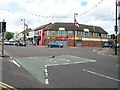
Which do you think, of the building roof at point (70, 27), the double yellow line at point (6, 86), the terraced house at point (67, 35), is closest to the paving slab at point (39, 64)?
the double yellow line at point (6, 86)

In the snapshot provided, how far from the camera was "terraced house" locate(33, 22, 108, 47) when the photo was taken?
8910cm

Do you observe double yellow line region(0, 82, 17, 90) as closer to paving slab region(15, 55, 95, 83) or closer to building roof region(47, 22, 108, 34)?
paving slab region(15, 55, 95, 83)

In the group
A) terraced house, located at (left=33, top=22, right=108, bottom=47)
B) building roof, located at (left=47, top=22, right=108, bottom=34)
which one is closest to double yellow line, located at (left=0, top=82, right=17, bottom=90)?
terraced house, located at (left=33, top=22, right=108, bottom=47)

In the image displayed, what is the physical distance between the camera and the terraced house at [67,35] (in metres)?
89.1

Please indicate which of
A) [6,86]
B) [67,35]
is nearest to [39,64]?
[6,86]

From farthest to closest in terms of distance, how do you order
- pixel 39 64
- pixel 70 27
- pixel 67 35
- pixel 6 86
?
pixel 70 27 < pixel 67 35 < pixel 39 64 < pixel 6 86

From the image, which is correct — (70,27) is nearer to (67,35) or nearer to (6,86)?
(67,35)

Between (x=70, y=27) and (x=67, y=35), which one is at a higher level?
(x=70, y=27)

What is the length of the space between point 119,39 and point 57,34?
141ft

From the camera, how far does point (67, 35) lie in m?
89.9

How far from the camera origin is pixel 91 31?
96.2 metres

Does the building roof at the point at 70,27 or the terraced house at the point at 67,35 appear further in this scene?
the building roof at the point at 70,27

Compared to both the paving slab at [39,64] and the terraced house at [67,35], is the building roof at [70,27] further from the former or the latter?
the paving slab at [39,64]

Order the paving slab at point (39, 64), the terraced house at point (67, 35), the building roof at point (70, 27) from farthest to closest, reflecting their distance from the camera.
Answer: the building roof at point (70, 27), the terraced house at point (67, 35), the paving slab at point (39, 64)
